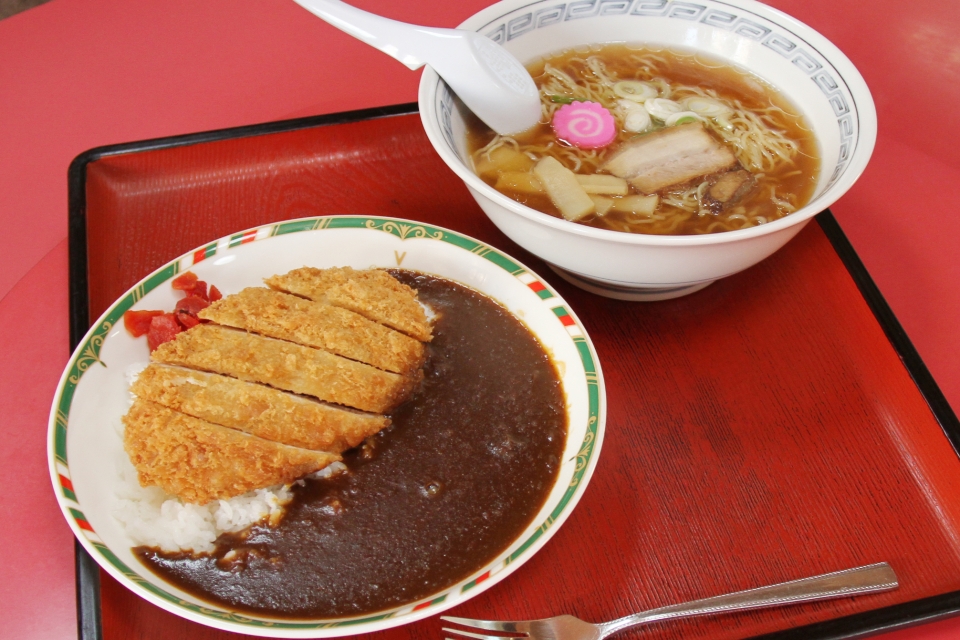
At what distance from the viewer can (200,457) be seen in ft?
4.64

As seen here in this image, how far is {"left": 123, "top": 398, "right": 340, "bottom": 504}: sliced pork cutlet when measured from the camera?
1.40 metres

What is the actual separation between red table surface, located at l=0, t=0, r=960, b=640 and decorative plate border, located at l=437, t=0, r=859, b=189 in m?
0.49

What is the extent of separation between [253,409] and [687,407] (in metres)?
1.05

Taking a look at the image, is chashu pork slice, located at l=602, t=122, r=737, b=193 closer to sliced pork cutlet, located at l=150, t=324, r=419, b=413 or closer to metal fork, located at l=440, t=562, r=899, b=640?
sliced pork cutlet, located at l=150, t=324, r=419, b=413

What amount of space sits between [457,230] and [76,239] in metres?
1.12

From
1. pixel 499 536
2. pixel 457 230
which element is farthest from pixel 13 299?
pixel 499 536

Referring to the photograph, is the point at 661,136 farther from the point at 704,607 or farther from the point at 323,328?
the point at 704,607

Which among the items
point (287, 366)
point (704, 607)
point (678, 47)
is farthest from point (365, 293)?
point (678, 47)

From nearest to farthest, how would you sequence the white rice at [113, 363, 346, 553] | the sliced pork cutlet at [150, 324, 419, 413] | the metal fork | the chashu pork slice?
1. the metal fork
2. the white rice at [113, 363, 346, 553]
3. the sliced pork cutlet at [150, 324, 419, 413]
4. the chashu pork slice

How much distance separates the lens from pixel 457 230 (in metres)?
2.01

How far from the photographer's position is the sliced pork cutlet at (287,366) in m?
1.54

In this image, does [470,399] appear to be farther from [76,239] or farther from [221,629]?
[76,239]

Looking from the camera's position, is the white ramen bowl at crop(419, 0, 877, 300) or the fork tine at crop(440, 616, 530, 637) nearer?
the fork tine at crop(440, 616, 530, 637)

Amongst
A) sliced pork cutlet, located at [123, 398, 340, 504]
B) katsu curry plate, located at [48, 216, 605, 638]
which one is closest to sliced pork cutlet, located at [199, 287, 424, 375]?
katsu curry plate, located at [48, 216, 605, 638]
